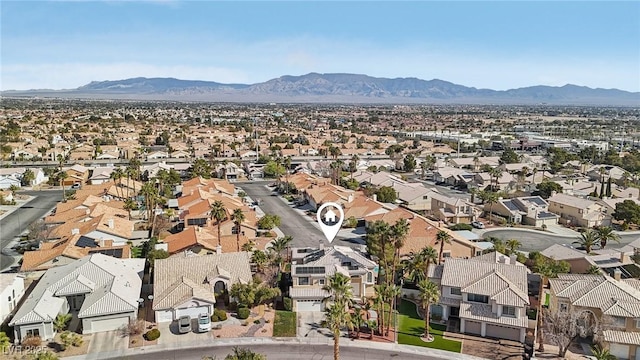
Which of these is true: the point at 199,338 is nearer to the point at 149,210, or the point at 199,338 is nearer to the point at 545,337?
the point at 545,337

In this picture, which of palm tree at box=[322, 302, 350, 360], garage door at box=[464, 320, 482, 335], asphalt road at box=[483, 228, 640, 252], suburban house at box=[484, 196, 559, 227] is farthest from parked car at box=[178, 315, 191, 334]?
suburban house at box=[484, 196, 559, 227]

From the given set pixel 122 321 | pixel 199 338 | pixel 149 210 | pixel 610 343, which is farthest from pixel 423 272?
pixel 149 210

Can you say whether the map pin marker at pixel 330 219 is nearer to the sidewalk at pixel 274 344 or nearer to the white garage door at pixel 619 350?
the sidewalk at pixel 274 344

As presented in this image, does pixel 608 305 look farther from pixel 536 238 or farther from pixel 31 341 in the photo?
pixel 31 341

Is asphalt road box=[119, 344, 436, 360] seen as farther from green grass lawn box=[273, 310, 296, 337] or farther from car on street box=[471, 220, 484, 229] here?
car on street box=[471, 220, 484, 229]

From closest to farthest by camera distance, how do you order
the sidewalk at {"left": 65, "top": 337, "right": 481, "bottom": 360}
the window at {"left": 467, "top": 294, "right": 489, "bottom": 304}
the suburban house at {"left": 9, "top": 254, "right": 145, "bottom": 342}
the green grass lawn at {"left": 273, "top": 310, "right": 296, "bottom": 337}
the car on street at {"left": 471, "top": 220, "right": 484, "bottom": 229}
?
the sidewalk at {"left": 65, "top": 337, "right": 481, "bottom": 360} → the suburban house at {"left": 9, "top": 254, "right": 145, "bottom": 342} → the green grass lawn at {"left": 273, "top": 310, "right": 296, "bottom": 337} → the window at {"left": 467, "top": 294, "right": 489, "bottom": 304} → the car on street at {"left": 471, "top": 220, "right": 484, "bottom": 229}

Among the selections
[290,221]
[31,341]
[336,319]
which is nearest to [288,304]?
[336,319]
